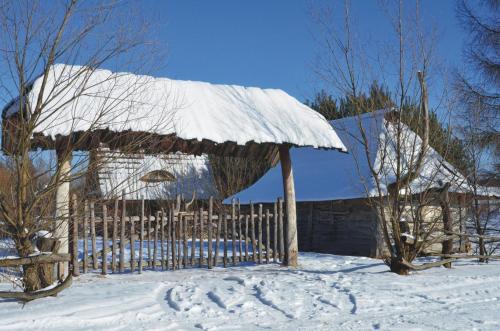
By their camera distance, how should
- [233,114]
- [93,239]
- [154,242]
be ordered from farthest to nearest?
[233,114], [154,242], [93,239]

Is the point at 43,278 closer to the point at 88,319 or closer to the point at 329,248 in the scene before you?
the point at 88,319

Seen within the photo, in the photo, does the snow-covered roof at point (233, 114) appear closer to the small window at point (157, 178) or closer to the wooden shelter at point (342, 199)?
the small window at point (157, 178)

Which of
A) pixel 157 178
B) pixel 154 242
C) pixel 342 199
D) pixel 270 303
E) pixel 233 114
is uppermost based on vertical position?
pixel 233 114

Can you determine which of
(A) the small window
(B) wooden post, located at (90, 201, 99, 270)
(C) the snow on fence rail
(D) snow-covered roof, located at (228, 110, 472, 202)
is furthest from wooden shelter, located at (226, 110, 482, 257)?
(B) wooden post, located at (90, 201, 99, 270)

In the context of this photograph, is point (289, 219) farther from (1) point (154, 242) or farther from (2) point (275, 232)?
(1) point (154, 242)

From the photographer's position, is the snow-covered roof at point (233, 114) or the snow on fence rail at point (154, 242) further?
the snow on fence rail at point (154, 242)

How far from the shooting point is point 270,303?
287 inches

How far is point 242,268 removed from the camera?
1134 cm

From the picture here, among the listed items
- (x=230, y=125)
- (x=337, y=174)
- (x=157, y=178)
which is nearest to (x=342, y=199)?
(x=337, y=174)

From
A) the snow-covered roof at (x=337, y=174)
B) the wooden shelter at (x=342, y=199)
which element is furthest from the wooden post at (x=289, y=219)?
the wooden shelter at (x=342, y=199)

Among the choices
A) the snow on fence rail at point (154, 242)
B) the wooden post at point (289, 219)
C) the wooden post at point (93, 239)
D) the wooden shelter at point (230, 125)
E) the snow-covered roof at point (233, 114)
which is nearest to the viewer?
the wooden shelter at point (230, 125)

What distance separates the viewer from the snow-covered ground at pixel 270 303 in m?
6.09

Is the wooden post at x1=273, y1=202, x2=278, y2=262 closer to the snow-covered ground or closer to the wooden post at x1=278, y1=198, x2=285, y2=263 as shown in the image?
the wooden post at x1=278, y1=198, x2=285, y2=263

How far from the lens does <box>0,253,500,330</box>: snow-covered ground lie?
20.0ft
